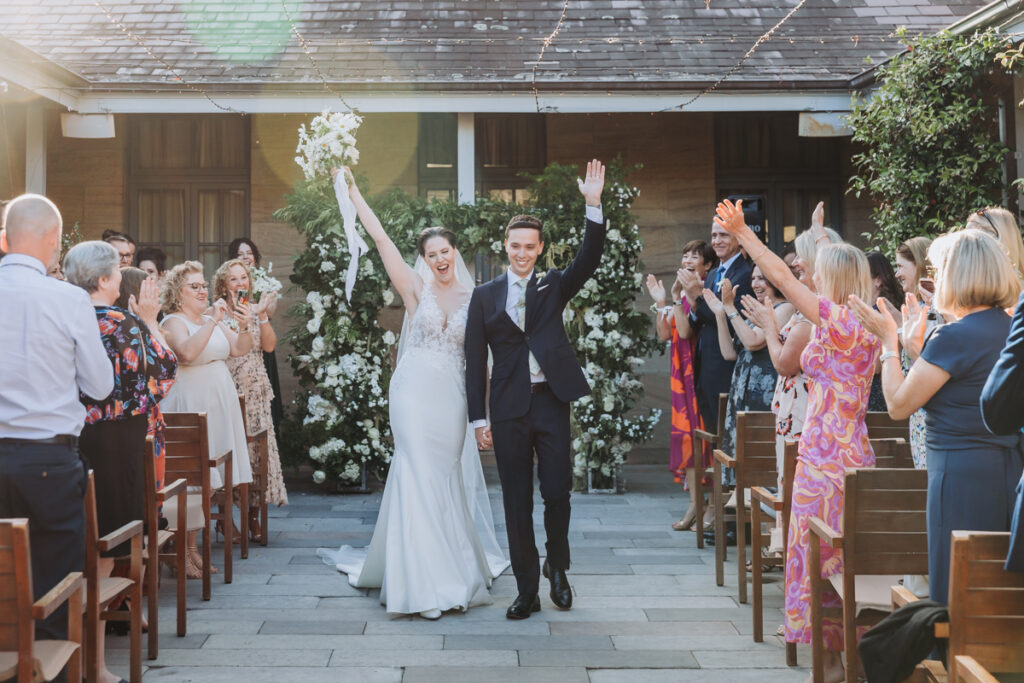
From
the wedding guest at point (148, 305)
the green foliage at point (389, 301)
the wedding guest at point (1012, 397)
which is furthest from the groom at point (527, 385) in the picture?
the green foliage at point (389, 301)

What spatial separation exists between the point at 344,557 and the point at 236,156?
21.4 ft

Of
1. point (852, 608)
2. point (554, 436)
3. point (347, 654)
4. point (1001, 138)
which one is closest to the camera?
point (852, 608)

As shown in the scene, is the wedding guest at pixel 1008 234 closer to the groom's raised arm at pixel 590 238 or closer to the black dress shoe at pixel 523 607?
the groom's raised arm at pixel 590 238

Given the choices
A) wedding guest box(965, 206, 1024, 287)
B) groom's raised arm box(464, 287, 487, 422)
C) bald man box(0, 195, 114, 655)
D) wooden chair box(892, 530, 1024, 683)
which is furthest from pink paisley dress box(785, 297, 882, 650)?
Result: bald man box(0, 195, 114, 655)

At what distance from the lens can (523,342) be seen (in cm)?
577

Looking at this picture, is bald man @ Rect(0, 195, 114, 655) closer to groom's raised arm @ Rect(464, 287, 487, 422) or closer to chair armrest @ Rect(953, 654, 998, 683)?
groom's raised arm @ Rect(464, 287, 487, 422)

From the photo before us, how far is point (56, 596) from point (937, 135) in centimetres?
767

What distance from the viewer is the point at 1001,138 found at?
29.3 feet

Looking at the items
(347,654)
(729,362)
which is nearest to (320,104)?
(729,362)

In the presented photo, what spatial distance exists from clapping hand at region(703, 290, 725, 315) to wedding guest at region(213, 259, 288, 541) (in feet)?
11.4

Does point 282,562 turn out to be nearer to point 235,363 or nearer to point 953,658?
point 235,363

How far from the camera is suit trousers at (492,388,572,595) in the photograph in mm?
5750

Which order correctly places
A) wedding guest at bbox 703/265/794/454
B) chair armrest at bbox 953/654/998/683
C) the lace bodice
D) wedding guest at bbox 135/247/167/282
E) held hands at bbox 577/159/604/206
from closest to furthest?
chair armrest at bbox 953/654/998/683 < held hands at bbox 577/159/604/206 < the lace bodice < wedding guest at bbox 703/265/794/454 < wedding guest at bbox 135/247/167/282

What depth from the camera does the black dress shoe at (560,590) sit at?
19.3 feet
